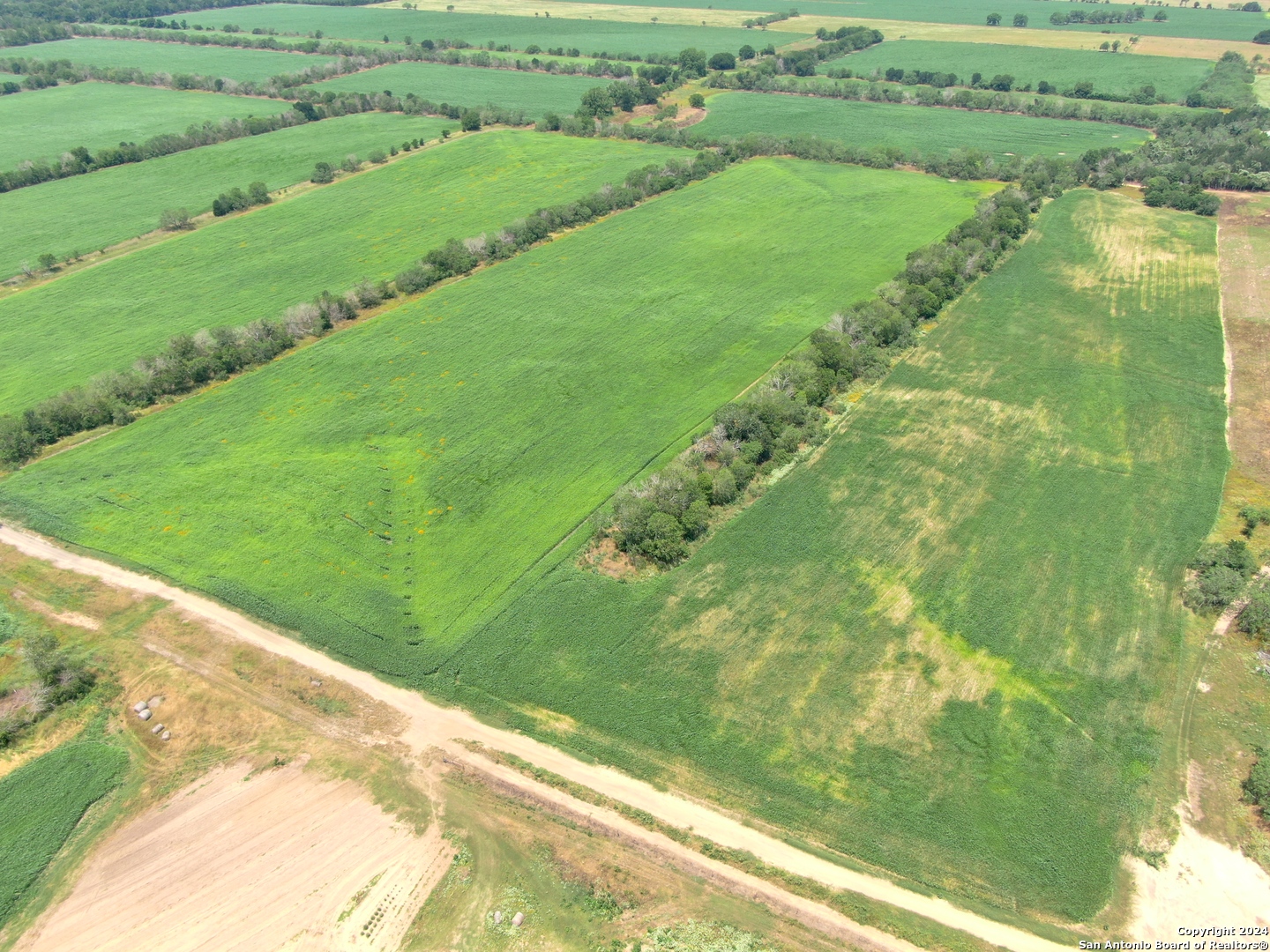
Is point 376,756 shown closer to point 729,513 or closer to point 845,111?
point 729,513

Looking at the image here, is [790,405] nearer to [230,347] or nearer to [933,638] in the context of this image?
[933,638]

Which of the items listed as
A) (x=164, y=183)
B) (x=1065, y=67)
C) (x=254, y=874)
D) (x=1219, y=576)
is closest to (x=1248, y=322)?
(x=1219, y=576)

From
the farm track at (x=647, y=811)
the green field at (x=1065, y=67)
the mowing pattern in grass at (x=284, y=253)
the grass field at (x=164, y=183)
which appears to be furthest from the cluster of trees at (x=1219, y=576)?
the green field at (x=1065, y=67)

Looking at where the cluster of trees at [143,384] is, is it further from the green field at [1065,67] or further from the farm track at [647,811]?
the green field at [1065,67]

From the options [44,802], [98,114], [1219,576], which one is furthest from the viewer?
[98,114]

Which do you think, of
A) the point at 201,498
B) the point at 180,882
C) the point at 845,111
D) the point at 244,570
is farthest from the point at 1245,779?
the point at 845,111

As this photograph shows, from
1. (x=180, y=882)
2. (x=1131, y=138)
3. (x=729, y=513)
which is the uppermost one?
(x=1131, y=138)
